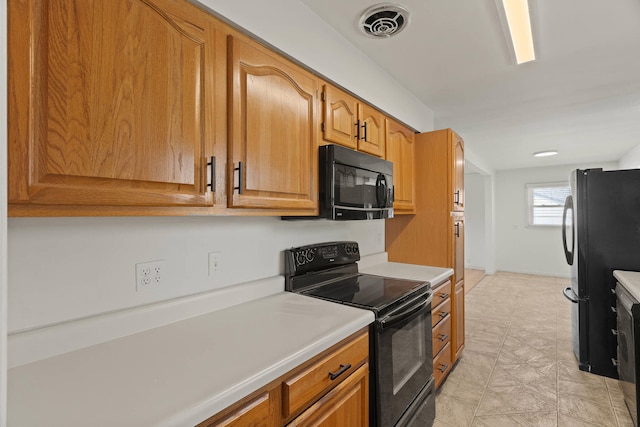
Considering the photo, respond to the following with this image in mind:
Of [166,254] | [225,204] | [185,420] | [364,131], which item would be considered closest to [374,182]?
[364,131]

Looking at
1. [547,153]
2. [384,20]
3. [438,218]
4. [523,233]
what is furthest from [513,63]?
[523,233]

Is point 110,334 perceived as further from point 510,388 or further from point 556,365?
point 556,365

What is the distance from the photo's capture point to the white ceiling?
1.65 meters

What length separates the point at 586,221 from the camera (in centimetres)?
265

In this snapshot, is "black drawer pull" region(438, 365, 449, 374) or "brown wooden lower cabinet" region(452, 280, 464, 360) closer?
"black drawer pull" region(438, 365, 449, 374)

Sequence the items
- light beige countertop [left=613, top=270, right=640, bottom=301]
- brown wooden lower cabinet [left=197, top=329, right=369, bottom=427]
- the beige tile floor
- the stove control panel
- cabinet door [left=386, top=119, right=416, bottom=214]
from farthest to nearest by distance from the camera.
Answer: cabinet door [left=386, top=119, right=416, bottom=214] → the beige tile floor → light beige countertop [left=613, top=270, right=640, bottom=301] → the stove control panel → brown wooden lower cabinet [left=197, top=329, right=369, bottom=427]

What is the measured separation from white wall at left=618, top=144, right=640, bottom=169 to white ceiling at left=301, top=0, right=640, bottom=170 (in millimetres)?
989

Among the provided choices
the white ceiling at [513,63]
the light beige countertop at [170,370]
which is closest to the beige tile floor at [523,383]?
the light beige countertop at [170,370]

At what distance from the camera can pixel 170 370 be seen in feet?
3.00

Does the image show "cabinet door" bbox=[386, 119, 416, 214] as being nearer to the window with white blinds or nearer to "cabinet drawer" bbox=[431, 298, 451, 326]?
"cabinet drawer" bbox=[431, 298, 451, 326]

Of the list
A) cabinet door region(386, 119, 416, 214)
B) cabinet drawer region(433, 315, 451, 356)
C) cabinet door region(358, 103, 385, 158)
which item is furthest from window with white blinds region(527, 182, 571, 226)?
cabinet door region(358, 103, 385, 158)

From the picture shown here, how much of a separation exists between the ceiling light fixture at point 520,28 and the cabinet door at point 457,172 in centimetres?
73

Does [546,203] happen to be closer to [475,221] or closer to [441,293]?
[475,221]

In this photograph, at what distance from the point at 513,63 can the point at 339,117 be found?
1.34 m
